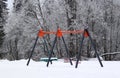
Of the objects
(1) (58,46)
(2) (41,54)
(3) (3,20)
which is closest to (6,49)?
(3) (3,20)

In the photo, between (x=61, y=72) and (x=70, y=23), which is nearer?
(x=61, y=72)

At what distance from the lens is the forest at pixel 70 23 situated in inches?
1389

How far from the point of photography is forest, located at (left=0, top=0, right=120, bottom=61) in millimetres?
35281

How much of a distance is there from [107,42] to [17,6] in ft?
55.8

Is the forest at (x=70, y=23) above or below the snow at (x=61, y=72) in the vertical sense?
below

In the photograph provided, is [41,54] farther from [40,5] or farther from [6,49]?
[6,49]

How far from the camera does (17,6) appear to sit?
48.6 m

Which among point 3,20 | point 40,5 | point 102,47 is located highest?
point 40,5

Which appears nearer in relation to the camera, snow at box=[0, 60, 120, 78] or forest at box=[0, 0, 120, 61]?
snow at box=[0, 60, 120, 78]

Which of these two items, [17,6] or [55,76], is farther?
[17,6]

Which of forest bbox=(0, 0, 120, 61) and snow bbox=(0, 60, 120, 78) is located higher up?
snow bbox=(0, 60, 120, 78)

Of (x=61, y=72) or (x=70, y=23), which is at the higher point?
(x=61, y=72)

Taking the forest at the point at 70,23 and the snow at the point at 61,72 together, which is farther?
the forest at the point at 70,23

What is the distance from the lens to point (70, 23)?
114 feet
